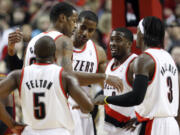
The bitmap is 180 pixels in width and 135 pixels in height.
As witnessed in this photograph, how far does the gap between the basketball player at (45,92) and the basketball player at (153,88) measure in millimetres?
562

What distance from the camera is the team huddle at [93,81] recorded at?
3.50 m

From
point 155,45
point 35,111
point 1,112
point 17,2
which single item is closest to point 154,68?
point 155,45

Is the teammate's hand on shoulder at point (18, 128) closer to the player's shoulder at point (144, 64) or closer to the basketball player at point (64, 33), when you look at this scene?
the basketball player at point (64, 33)

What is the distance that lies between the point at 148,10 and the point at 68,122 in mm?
2947

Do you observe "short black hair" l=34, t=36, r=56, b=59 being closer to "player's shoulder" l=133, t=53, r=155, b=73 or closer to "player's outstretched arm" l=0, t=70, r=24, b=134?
"player's outstretched arm" l=0, t=70, r=24, b=134

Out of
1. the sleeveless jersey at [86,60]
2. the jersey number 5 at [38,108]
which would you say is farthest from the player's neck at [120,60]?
the jersey number 5 at [38,108]

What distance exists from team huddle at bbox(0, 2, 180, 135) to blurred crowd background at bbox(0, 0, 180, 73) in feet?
12.3

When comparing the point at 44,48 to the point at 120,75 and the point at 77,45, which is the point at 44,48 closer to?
the point at 120,75

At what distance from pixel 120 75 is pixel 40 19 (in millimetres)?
7080

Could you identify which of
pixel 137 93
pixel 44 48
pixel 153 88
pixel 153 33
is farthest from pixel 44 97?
pixel 153 33

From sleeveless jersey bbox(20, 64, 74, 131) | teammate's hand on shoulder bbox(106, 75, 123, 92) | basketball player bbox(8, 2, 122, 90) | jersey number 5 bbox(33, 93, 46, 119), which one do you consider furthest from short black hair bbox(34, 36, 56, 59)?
teammate's hand on shoulder bbox(106, 75, 123, 92)

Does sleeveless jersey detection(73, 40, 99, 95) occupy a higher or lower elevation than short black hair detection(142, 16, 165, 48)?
lower

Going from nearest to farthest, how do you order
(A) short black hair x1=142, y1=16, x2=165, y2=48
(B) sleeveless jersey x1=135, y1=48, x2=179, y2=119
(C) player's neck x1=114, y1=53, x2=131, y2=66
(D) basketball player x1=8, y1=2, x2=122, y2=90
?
1. (B) sleeveless jersey x1=135, y1=48, x2=179, y2=119
2. (A) short black hair x1=142, y1=16, x2=165, y2=48
3. (D) basketball player x1=8, y1=2, x2=122, y2=90
4. (C) player's neck x1=114, y1=53, x2=131, y2=66

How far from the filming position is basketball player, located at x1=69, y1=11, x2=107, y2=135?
5.08 m
